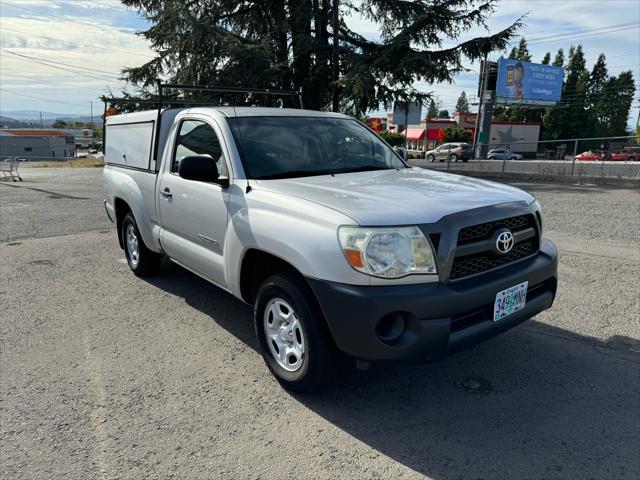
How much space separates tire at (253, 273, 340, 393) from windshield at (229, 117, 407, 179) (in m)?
0.96

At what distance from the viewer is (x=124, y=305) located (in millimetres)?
4902

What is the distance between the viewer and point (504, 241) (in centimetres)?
301

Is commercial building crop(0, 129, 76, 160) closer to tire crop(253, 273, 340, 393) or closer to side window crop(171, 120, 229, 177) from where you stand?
side window crop(171, 120, 229, 177)

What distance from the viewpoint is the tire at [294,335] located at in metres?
2.91

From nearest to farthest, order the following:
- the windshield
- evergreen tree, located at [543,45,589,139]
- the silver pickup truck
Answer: the silver pickup truck, the windshield, evergreen tree, located at [543,45,589,139]

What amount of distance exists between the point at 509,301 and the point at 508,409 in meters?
0.67

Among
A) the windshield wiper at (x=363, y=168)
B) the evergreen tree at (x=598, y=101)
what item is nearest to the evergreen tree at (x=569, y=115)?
the evergreen tree at (x=598, y=101)

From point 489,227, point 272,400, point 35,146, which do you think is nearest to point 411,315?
point 489,227

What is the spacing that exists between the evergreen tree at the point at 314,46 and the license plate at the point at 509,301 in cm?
1489

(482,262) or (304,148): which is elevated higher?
(304,148)

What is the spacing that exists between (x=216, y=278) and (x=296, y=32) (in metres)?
17.1

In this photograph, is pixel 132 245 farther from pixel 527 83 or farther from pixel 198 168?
pixel 527 83

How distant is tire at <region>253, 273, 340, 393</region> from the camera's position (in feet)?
9.53

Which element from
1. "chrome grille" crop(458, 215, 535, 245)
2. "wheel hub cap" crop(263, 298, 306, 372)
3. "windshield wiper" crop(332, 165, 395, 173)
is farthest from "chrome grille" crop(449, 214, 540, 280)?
"windshield wiper" crop(332, 165, 395, 173)
